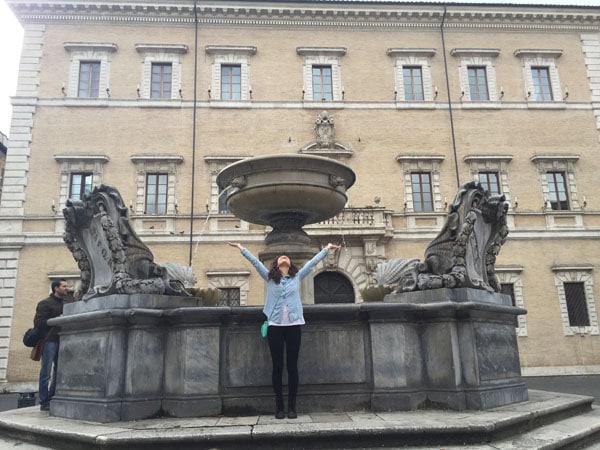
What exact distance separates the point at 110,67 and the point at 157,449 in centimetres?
2128

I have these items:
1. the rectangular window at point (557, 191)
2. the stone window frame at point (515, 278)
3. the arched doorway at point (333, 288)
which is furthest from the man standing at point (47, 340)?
the rectangular window at point (557, 191)

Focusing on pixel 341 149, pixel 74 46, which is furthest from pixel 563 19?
pixel 74 46

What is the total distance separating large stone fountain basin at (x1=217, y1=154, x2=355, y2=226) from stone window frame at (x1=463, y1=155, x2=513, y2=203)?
1607 centimetres

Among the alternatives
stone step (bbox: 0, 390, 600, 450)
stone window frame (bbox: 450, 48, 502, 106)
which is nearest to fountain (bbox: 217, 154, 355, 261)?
stone step (bbox: 0, 390, 600, 450)

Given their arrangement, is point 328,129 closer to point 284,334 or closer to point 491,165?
point 491,165

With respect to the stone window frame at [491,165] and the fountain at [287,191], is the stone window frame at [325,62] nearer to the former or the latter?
the stone window frame at [491,165]

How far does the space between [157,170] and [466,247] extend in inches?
689

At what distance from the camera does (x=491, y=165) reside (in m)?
22.5

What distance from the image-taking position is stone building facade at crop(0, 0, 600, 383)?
67.2 ft

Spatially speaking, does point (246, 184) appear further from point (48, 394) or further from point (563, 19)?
point (563, 19)

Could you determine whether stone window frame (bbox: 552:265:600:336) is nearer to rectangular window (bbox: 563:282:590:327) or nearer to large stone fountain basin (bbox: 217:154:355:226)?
rectangular window (bbox: 563:282:590:327)

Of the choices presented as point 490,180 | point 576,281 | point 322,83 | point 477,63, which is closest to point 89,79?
point 322,83

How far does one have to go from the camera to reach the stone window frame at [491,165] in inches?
877

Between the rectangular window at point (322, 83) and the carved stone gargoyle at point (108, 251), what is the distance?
17770 mm
